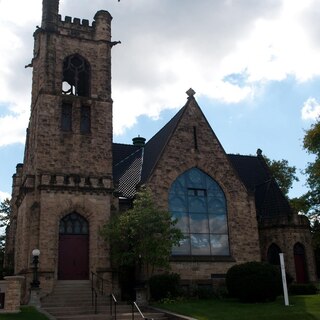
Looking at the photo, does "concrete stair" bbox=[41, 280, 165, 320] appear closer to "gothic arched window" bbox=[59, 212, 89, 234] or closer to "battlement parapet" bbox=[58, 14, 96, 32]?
"gothic arched window" bbox=[59, 212, 89, 234]

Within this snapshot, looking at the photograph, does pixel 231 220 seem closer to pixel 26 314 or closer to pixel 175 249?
pixel 175 249

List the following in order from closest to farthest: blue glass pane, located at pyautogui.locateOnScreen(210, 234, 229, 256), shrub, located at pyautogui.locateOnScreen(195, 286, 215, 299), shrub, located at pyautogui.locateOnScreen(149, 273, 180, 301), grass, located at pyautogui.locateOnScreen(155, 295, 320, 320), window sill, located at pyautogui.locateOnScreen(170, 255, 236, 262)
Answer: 1. grass, located at pyautogui.locateOnScreen(155, 295, 320, 320)
2. shrub, located at pyautogui.locateOnScreen(149, 273, 180, 301)
3. shrub, located at pyautogui.locateOnScreen(195, 286, 215, 299)
4. window sill, located at pyautogui.locateOnScreen(170, 255, 236, 262)
5. blue glass pane, located at pyautogui.locateOnScreen(210, 234, 229, 256)

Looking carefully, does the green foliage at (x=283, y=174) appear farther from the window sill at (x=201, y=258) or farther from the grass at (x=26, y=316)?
the grass at (x=26, y=316)

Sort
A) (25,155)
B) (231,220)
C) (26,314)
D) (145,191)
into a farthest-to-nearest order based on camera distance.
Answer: (25,155) → (231,220) → (145,191) → (26,314)

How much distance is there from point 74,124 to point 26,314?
13.1m

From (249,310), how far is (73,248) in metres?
10.3

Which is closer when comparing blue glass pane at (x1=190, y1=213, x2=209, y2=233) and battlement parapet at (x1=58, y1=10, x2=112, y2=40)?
blue glass pane at (x1=190, y1=213, x2=209, y2=233)

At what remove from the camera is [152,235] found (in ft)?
76.6

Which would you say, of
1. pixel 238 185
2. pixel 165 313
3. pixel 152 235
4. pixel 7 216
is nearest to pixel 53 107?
pixel 152 235

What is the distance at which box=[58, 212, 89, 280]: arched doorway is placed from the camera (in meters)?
24.7

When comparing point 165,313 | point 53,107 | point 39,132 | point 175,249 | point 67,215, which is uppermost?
point 53,107

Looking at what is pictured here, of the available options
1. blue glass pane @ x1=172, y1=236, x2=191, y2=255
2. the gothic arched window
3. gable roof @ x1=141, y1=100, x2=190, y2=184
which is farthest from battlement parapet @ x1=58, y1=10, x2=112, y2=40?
blue glass pane @ x1=172, y1=236, x2=191, y2=255

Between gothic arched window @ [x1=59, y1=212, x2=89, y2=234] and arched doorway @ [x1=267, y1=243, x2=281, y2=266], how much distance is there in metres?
12.5

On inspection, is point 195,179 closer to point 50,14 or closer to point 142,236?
point 142,236
